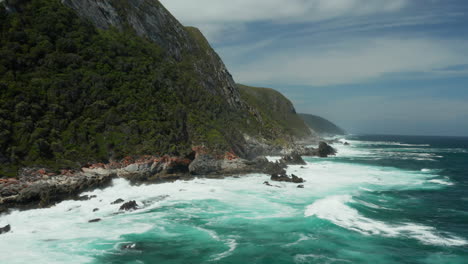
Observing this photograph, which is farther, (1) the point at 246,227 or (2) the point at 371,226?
(2) the point at 371,226

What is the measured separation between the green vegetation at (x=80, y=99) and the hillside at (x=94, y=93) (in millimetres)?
132

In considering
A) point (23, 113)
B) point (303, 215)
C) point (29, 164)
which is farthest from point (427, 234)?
point (23, 113)

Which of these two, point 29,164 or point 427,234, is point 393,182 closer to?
point 427,234

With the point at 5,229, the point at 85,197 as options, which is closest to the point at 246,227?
the point at 85,197

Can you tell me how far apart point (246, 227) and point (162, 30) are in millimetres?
69237

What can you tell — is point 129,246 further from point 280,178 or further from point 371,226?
point 280,178

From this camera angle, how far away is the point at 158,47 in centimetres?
7594

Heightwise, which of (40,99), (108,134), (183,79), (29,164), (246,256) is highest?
(183,79)

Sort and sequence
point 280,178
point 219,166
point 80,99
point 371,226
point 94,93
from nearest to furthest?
point 371,226 < point 80,99 < point 94,93 < point 280,178 < point 219,166

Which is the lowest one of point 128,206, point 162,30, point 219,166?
point 128,206

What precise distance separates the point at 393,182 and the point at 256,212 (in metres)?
31.8

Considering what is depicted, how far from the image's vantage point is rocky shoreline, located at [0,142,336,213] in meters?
31.1

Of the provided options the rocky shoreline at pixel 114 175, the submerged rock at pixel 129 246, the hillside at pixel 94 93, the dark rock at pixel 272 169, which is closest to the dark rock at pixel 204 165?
the rocky shoreline at pixel 114 175

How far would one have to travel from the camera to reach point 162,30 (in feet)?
272
